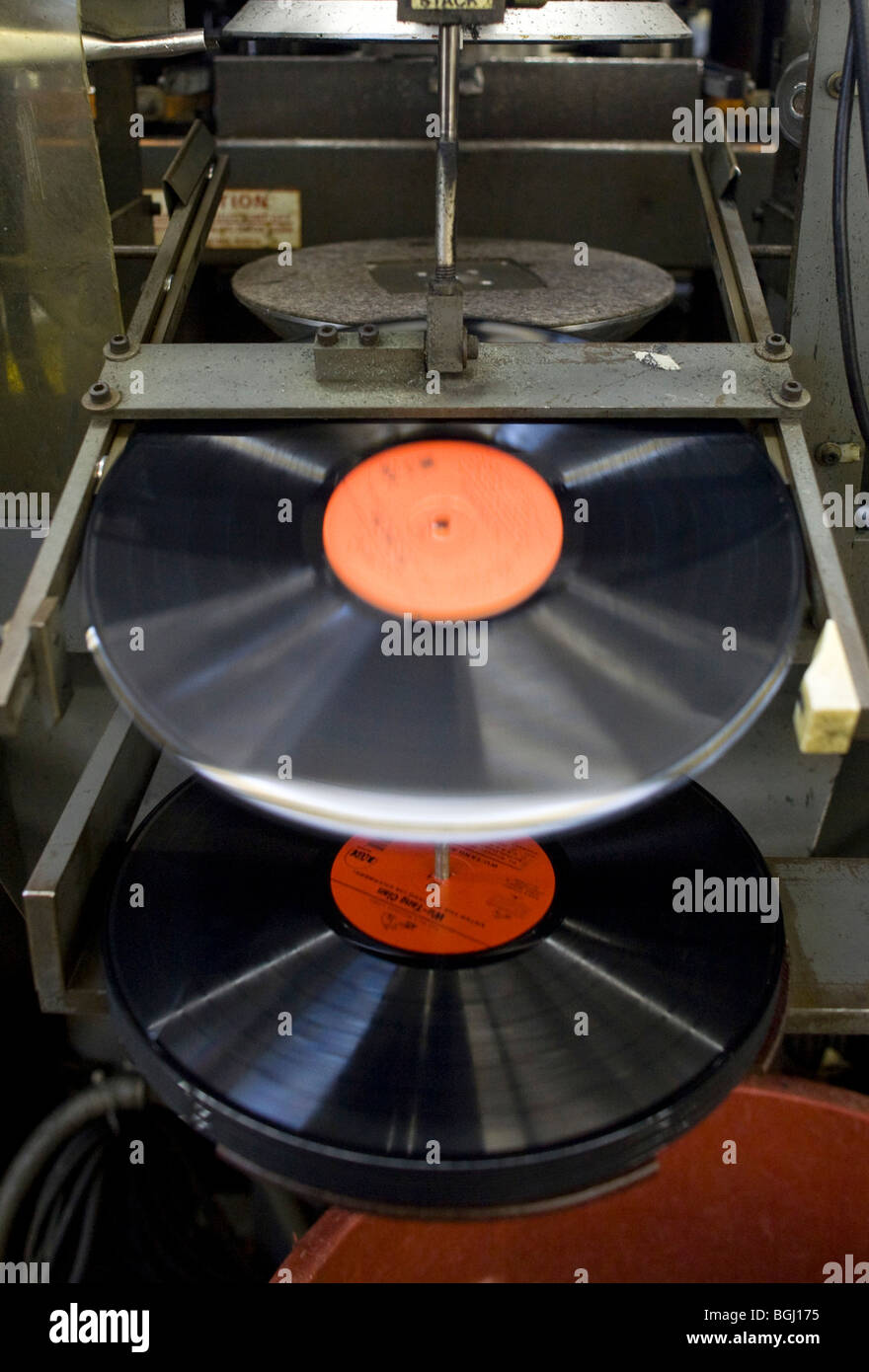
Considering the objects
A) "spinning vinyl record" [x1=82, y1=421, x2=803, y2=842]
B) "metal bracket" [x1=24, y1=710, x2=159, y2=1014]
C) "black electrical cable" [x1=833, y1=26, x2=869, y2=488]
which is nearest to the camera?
"spinning vinyl record" [x1=82, y1=421, x2=803, y2=842]

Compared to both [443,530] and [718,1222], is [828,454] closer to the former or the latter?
[443,530]

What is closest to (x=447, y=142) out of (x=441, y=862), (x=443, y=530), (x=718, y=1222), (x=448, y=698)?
Result: (x=443, y=530)

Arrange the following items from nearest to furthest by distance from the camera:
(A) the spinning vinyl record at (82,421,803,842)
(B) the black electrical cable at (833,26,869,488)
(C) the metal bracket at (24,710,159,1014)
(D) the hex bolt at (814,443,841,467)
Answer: (A) the spinning vinyl record at (82,421,803,842) → (C) the metal bracket at (24,710,159,1014) → (B) the black electrical cable at (833,26,869,488) → (D) the hex bolt at (814,443,841,467)

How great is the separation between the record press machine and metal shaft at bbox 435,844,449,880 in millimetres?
27

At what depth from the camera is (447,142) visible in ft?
2.85

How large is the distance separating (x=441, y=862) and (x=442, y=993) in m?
0.11

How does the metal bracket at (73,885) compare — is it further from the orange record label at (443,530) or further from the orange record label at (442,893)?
the orange record label at (443,530)

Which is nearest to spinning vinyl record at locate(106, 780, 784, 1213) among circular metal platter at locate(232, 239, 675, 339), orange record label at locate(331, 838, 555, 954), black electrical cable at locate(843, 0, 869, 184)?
orange record label at locate(331, 838, 555, 954)

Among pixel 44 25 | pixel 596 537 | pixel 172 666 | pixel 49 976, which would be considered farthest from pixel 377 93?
pixel 49 976

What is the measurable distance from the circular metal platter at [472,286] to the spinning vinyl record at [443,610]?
25 centimetres

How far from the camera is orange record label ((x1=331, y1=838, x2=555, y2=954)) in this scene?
3.01 feet

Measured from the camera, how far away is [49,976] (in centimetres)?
85

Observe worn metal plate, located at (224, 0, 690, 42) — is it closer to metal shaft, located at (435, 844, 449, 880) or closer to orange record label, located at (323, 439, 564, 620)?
orange record label, located at (323, 439, 564, 620)
